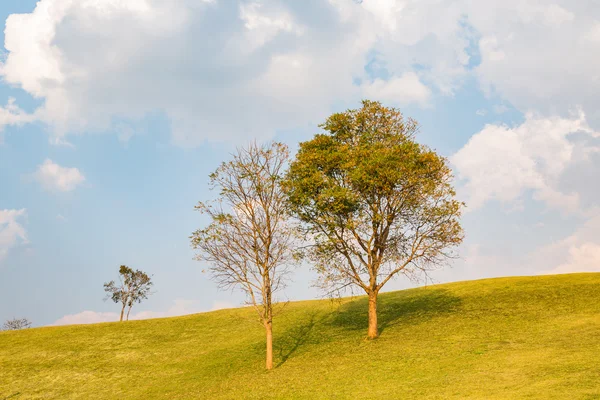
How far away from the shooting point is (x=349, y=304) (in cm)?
6222

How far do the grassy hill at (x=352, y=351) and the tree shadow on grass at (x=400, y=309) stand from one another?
0.22m

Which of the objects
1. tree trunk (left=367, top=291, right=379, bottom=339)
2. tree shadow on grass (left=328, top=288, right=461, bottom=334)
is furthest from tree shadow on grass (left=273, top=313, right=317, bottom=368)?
tree trunk (left=367, top=291, right=379, bottom=339)

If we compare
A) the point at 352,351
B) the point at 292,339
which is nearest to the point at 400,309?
the point at 292,339

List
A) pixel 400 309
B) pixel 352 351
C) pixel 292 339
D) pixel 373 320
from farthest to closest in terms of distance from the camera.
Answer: pixel 400 309
pixel 292 339
pixel 373 320
pixel 352 351

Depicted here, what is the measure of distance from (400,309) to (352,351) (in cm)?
1620

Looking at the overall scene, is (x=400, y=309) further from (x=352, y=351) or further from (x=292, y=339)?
(x=352, y=351)

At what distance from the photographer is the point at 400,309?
55.1m

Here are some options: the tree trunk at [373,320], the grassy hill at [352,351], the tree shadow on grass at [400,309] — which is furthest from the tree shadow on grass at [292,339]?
the tree trunk at [373,320]

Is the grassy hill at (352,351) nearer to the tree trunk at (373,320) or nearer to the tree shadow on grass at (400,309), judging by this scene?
the tree shadow on grass at (400,309)

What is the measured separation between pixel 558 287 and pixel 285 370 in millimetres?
34877

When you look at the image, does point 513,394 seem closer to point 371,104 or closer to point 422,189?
point 422,189

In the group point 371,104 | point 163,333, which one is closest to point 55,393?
point 163,333

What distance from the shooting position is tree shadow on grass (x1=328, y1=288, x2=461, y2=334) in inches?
1994

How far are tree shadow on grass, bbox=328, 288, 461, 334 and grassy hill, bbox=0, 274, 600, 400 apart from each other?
222mm
